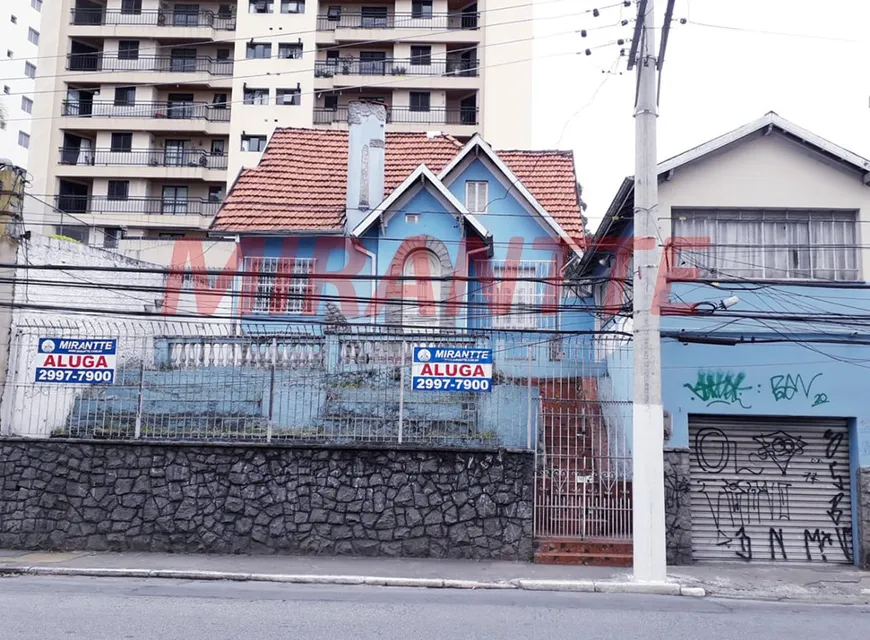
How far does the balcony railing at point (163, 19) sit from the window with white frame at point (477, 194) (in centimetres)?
2668

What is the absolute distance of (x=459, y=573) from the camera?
11969 mm

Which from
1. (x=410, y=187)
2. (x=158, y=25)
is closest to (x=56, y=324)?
(x=410, y=187)

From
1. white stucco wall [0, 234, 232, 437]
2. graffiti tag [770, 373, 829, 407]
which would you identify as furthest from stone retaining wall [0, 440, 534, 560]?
graffiti tag [770, 373, 829, 407]

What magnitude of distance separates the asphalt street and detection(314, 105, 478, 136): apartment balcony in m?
33.4

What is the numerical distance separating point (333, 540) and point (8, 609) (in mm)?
5363

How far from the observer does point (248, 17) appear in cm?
4131

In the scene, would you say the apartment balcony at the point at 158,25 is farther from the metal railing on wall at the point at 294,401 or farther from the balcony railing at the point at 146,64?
the metal railing on wall at the point at 294,401

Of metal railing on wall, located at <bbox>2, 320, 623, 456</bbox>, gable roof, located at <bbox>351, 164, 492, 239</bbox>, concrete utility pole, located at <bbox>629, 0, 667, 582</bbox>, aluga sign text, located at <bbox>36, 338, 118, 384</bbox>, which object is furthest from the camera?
gable roof, located at <bbox>351, 164, 492, 239</bbox>

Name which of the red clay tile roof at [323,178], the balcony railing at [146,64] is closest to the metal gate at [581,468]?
the red clay tile roof at [323,178]

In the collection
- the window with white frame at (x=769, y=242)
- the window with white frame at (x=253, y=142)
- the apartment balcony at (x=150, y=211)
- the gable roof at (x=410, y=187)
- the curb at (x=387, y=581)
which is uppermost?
→ the window with white frame at (x=253, y=142)

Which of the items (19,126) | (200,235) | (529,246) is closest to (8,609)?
(529,246)

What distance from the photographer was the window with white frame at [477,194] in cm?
2183

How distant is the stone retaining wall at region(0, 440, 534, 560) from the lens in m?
13.1

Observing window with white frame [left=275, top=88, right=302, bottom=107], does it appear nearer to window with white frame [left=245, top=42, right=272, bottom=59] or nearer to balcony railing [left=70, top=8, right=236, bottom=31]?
window with white frame [left=245, top=42, right=272, bottom=59]
